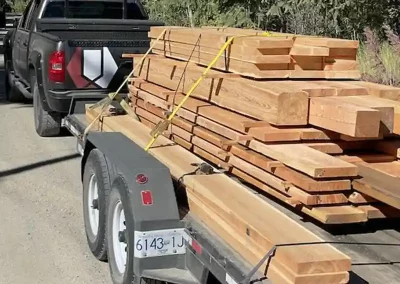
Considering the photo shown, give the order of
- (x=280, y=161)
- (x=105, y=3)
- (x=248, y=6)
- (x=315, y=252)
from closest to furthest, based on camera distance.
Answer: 1. (x=315, y=252)
2. (x=280, y=161)
3. (x=105, y=3)
4. (x=248, y=6)

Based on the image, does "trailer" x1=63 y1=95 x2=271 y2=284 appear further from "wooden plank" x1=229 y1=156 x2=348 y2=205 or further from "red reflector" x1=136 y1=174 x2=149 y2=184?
"wooden plank" x1=229 y1=156 x2=348 y2=205

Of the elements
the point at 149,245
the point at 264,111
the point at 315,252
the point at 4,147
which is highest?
the point at 264,111

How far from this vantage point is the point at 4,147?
973 centimetres

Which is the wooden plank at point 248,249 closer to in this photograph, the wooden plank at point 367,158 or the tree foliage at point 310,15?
the wooden plank at point 367,158

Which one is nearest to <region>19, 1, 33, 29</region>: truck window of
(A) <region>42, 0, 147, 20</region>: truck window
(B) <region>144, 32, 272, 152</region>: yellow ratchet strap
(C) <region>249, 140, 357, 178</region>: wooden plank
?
(A) <region>42, 0, 147, 20</region>: truck window

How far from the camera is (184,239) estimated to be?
399 cm

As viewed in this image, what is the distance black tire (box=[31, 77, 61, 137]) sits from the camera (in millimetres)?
9780

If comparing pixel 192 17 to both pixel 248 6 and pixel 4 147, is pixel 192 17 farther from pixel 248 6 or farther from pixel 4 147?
pixel 4 147

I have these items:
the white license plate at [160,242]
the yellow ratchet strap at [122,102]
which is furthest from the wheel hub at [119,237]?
the yellow ratchet strap at [122,102]

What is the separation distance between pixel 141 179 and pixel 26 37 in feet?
23.5

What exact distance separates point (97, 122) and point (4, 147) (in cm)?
344

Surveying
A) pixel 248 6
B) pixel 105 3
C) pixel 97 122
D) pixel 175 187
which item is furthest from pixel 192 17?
pixel 175 187

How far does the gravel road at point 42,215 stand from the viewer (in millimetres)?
5461

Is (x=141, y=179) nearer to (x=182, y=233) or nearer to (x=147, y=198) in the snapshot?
(x=147, y=198)
